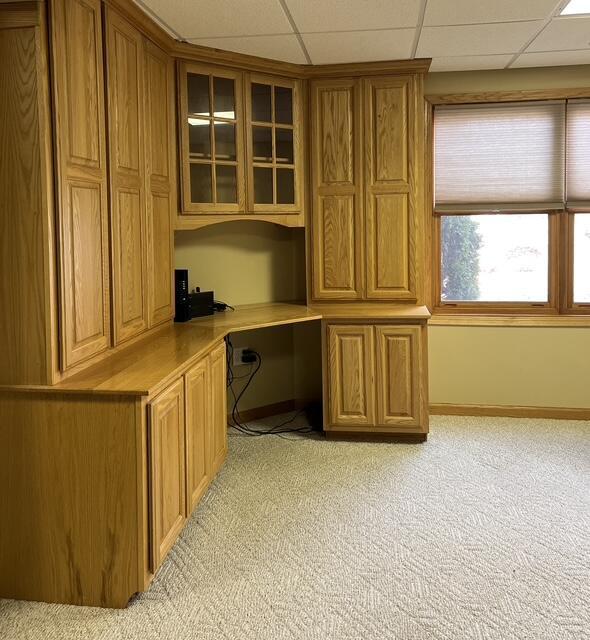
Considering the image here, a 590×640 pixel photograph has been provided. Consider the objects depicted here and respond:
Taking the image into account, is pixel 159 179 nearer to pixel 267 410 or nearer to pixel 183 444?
pixel 183 444

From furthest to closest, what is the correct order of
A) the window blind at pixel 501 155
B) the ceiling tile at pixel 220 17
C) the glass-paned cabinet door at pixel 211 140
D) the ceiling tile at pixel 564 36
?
the window blind at pixel 501 155, the glass-paned cabinet door at pixel 211 140, the ceiling tile at pixel 564 36, the ceiling tile at pixel 220 17

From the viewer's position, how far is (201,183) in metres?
3.98

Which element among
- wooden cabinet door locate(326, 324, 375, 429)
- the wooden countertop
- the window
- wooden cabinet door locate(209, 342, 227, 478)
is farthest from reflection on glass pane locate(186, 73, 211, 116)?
the window

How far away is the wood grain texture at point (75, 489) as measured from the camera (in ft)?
7.90

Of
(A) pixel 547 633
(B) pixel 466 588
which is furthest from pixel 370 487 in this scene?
(A) pixel 547 633

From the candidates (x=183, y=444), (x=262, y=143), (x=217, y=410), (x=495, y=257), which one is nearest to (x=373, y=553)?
(x=183, y=444)

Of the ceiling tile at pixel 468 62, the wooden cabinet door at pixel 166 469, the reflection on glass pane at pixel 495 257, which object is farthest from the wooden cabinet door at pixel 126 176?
the reflection on glass pane at pixel 495 257

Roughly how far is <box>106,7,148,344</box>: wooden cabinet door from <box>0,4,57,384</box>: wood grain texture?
58 cm

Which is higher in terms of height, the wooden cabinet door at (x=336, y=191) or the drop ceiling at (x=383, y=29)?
the drop ceiling at (x=383, y=29)

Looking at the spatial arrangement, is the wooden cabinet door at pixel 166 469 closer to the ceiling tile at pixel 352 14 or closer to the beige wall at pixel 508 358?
the ceiling tile at pixel 352 14

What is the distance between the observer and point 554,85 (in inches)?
178

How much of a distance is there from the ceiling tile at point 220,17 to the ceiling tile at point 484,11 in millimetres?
708

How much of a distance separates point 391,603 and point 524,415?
8.47ft

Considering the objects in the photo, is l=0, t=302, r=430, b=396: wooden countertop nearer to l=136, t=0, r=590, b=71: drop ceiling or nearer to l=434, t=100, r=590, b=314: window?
l=434, t=100, r=590, b=314: window
